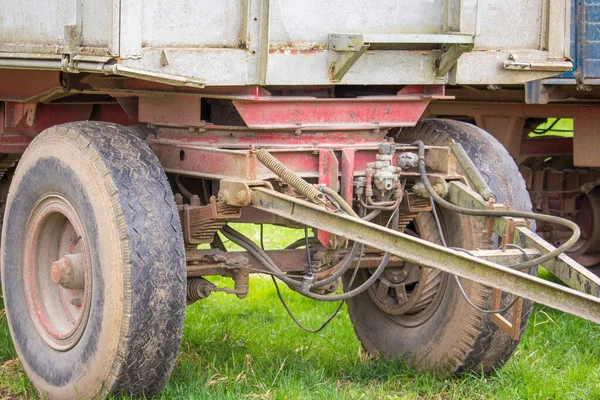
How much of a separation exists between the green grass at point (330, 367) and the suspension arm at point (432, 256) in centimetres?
90

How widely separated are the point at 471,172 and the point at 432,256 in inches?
35.9

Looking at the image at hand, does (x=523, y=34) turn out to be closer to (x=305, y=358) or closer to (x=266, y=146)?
(x=266, y=146)

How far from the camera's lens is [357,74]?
5.25 metres

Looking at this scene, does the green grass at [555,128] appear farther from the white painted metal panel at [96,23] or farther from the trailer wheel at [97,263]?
the white painted metal panel at [96,23]

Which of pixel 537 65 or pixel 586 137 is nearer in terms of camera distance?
pixel 537 65

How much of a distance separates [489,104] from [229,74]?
349 centimetres

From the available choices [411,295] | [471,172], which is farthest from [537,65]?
[411,295]

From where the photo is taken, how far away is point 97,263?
4.97 metres

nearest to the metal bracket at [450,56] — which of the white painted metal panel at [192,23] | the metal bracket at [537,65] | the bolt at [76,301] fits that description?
the metal bracket at [537,65]

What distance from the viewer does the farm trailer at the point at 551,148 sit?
24.3ft

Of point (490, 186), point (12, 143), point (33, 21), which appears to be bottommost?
point (490, 186)

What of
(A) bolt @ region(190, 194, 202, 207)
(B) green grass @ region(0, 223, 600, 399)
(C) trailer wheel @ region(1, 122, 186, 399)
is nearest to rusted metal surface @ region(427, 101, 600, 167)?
(B) green grass @ region(0, 223, 600, 399)

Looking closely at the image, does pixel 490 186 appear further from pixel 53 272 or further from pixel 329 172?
pixel 53 272

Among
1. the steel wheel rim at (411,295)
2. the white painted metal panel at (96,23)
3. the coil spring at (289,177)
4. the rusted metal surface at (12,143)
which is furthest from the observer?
the rusted metal surface at (12,143)
